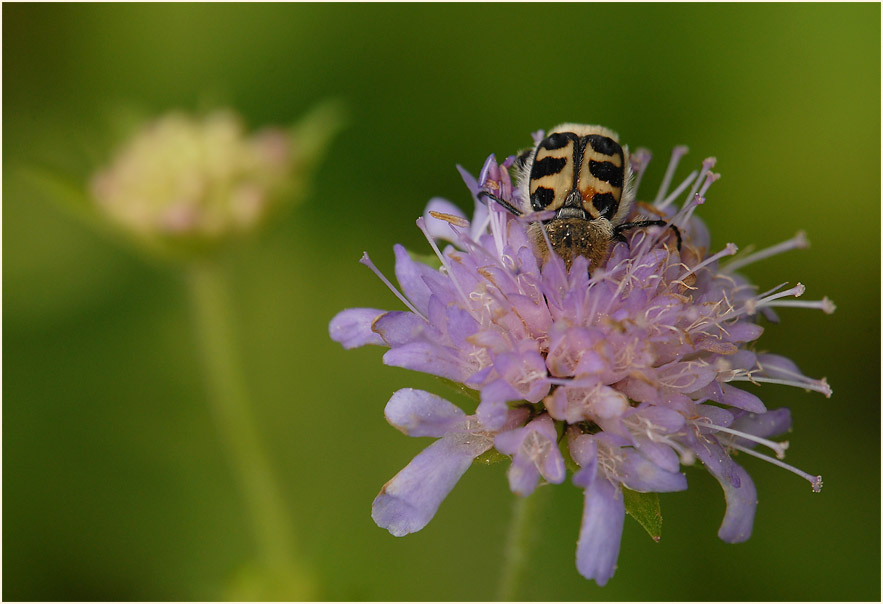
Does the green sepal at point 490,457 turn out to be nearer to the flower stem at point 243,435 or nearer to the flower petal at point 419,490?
the flower petal at point 419,490

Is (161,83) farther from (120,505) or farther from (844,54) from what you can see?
(844,54)

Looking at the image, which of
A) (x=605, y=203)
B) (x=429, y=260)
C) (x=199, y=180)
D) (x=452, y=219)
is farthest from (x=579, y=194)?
(x=199, y=180)

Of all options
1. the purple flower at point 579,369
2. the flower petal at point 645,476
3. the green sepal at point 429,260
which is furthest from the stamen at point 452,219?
the flower petal at point 645,476

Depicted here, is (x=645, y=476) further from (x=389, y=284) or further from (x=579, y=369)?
(x=389, y=284)

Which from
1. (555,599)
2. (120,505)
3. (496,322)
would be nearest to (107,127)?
(120,505)

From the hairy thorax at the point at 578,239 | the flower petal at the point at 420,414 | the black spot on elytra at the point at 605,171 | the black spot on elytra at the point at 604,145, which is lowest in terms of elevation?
the flower petal at the point at 420,414

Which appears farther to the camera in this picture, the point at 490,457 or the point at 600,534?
the point at 490,457

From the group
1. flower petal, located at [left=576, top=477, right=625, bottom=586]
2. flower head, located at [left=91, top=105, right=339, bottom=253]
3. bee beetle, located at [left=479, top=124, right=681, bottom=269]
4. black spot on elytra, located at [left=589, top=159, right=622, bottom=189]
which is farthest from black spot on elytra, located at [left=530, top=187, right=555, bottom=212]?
flower head, located at [left=91, top=105, right=339, bottom=253]
